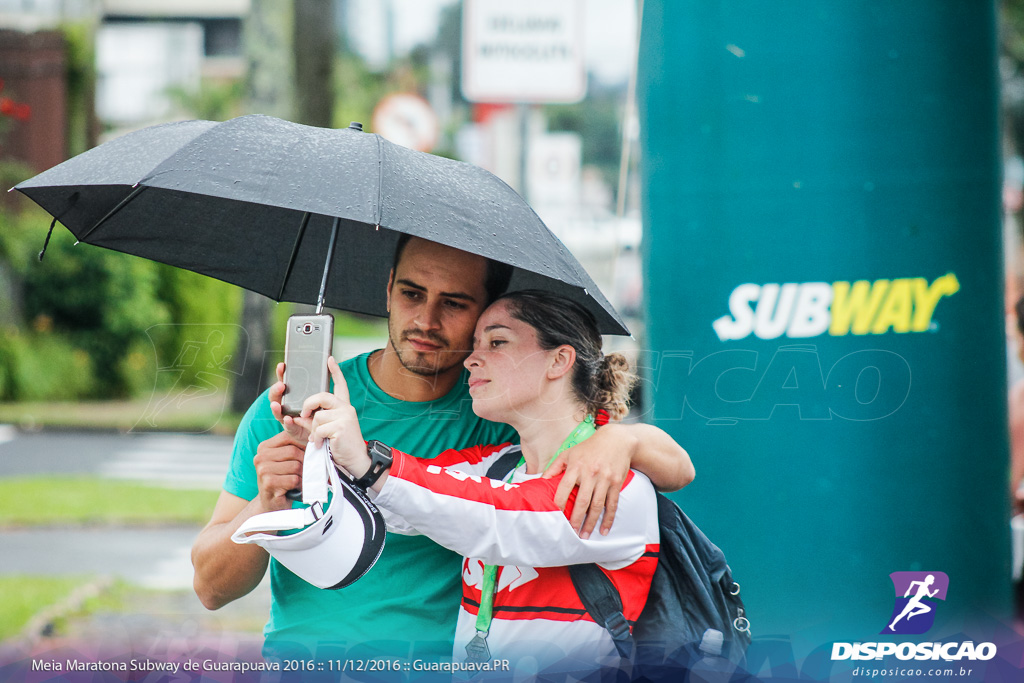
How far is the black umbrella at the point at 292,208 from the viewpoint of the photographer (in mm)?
2240

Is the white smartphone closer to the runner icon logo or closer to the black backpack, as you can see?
the black backpack

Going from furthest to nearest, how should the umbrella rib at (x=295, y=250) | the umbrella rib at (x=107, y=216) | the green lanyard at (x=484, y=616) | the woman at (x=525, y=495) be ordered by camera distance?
the umbrella rib at (x=295, y=250)
the umbrella rib at (x=107, y=216)
the green lanyard at (x=484, y=616)
the woman at (x=525, y=495)

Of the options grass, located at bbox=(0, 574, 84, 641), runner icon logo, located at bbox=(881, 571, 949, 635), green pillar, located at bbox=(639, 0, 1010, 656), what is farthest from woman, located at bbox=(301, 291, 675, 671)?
grass, located at bbox=(0, 574, 84, 641)

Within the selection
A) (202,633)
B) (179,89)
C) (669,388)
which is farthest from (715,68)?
(179,89)

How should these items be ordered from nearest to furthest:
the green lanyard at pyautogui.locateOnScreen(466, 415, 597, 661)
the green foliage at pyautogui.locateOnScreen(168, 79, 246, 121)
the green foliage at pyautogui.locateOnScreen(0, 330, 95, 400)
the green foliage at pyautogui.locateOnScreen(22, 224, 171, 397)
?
the green lanyard at pyautogui.locateOnScreen(466, 415, 597, 661)
the green foliage at pyautogui.locateOnScreen(0, 330, 95, 400)
the green foliage at pyautogui.locateOnScreen(22, 224, 171, 397)
the green foliage at pyautogui.locateOnScreen(168, 79, 246, 121)

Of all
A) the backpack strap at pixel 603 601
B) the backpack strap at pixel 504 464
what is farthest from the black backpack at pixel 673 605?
the backpack strap at pixel 504 464

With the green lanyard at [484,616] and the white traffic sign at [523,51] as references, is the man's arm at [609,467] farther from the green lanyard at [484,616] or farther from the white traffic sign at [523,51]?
the white traffic sign at [523,51]

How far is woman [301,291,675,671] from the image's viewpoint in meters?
2.29

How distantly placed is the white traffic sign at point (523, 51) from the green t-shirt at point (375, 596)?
345 centimetres

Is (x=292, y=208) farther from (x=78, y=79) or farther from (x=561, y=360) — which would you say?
(x=78, y=79)

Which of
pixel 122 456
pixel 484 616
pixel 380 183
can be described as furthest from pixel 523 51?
pixel 122 456

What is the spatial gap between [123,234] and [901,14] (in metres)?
2.32

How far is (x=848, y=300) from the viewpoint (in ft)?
9.73

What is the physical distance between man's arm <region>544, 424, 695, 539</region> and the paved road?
855 cm
